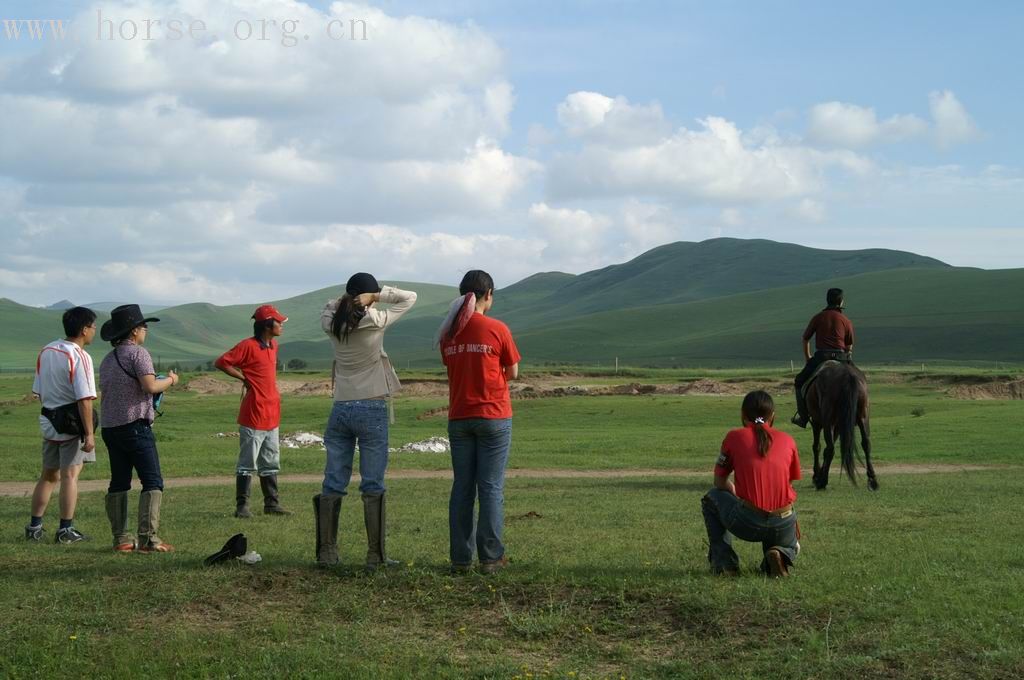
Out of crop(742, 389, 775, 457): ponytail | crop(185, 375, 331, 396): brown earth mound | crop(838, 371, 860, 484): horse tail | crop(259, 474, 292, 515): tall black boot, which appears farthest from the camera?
crop(185, 375, 331, 396): brown earth mound

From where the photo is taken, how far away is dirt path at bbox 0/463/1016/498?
19.6m

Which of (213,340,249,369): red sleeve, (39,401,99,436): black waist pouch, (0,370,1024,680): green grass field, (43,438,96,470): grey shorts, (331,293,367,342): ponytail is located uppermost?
(331,293,367,342): ponytail

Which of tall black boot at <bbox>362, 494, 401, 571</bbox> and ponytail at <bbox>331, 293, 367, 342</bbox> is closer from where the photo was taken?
ponytail at <bbox>331, 293, 367, 342</bbox>

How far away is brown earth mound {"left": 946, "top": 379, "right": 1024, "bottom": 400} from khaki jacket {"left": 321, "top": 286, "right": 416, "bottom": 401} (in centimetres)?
4385

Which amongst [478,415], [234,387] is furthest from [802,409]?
[234,387]

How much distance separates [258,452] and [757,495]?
24.2 ft

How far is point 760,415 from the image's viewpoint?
351 inches

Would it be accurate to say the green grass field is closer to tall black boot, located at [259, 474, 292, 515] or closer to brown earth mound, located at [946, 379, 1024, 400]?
tall black boot, located at [259, 474, 292, 515]

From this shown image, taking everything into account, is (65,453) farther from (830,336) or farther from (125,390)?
(830,336)

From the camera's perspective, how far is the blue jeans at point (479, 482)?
29.7ft

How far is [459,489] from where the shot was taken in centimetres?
923

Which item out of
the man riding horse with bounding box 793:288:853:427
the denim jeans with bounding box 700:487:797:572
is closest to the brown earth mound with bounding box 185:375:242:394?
the man riding horse with bounding box 793:288:853:427

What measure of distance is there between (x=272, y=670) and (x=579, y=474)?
15447 millimetres

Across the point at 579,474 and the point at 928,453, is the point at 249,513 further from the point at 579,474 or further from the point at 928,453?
the point at 928,453
